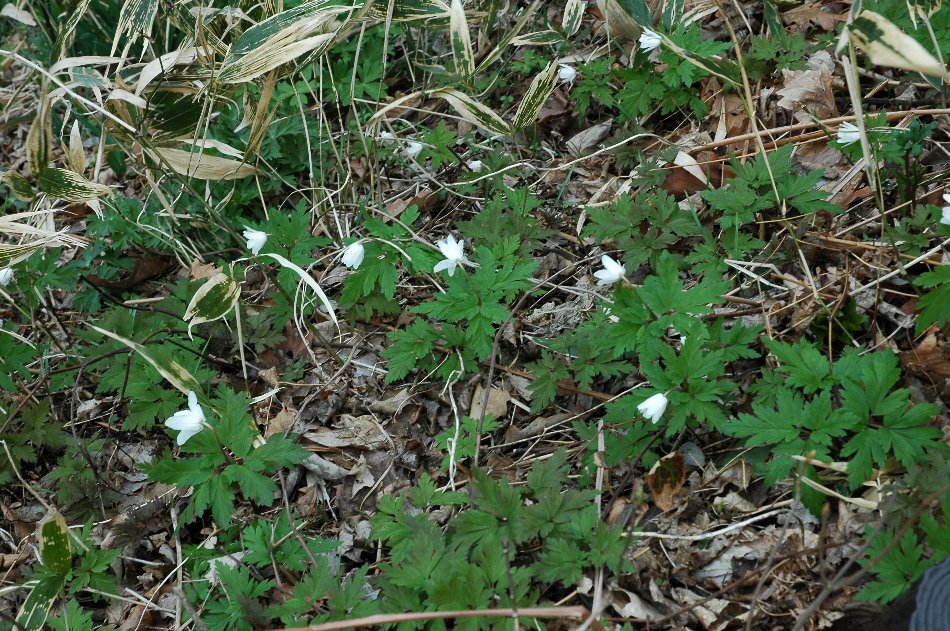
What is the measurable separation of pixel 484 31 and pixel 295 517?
2.04 m

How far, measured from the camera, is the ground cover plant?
1.69 metres

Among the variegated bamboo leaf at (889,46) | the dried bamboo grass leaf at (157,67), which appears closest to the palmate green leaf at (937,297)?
the variegated bamboo leaf at (889,46)

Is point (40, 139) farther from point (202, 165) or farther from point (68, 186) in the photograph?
point (202, 165)

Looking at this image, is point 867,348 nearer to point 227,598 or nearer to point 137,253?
point 227,598

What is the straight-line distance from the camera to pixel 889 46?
146 cm

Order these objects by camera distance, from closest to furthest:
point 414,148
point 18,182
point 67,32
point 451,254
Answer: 1. point 451,254
2. point 67,32
3. point 18,182
4. point 414,148

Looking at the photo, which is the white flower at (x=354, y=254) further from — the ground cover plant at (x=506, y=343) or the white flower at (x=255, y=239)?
the white flower at (x=255, y=239)

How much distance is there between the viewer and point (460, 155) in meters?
3.22

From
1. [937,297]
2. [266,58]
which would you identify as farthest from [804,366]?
[266,58]

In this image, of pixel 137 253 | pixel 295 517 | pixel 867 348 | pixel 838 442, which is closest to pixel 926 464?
pixel 838 442

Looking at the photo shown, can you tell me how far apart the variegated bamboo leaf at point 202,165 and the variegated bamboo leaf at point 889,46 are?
1966 mm

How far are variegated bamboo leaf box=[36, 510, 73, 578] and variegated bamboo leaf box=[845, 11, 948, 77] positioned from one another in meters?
2.34

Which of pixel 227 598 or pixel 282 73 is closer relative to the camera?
pixel 227 598

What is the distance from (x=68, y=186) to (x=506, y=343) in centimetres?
153
